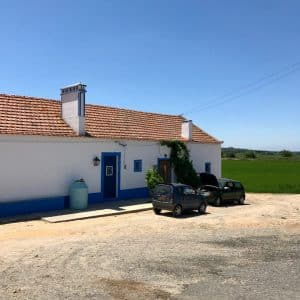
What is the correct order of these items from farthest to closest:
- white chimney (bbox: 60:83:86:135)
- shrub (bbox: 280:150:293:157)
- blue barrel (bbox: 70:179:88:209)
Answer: shrub (bbox: 280:150:293:157), white chimney (bbox: 60:83:86:135), blue barrel (bbox: 70:179:88:209)

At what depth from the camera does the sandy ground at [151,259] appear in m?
9.09

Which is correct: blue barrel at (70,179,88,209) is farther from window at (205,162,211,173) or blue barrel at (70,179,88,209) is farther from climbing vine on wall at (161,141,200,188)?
window at (205,162,211,173)

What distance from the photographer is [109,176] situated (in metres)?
23.3

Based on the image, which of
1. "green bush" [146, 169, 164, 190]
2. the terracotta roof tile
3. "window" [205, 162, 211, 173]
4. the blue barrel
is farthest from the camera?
"window" [205, 162, 211, 173]

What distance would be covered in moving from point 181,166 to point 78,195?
7.92 metres

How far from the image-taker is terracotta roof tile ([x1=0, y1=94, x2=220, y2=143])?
20.2m

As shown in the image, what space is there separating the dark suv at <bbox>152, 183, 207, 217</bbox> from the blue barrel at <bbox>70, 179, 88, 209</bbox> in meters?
3.16

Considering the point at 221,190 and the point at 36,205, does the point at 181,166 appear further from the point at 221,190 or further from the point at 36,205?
the point at 36,205

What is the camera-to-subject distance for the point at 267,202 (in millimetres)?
Result: 26359

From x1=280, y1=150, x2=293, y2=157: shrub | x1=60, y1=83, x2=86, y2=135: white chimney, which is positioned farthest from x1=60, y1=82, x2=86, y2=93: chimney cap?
x1=280, y1=150, x2=293, y2=157: shrub

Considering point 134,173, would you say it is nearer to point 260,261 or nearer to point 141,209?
point 141,209

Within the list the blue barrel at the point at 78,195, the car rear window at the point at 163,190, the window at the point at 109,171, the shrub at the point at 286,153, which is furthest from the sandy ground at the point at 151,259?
the shrub at the point at 286,153

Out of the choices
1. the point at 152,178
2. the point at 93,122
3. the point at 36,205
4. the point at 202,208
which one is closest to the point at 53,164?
the point at 36,205

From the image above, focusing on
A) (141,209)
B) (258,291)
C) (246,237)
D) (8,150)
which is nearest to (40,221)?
(8,150)
